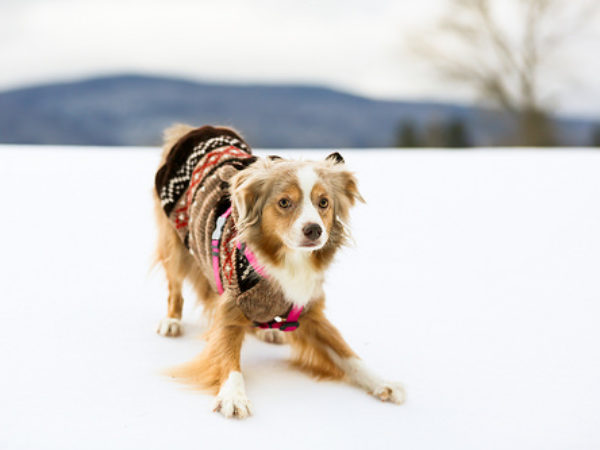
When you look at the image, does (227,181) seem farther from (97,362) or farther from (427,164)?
(427,164)

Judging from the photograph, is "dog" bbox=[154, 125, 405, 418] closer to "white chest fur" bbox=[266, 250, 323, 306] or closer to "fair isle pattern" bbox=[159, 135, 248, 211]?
"white chest fur" bbox=[266, 250, 323, 306]

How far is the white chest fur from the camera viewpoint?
2.28 meters

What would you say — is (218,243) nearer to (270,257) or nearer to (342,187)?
(270,257)

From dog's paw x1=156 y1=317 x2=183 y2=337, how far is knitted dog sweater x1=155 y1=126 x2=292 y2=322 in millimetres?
283

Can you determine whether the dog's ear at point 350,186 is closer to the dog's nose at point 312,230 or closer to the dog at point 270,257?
the dog at point 270,257

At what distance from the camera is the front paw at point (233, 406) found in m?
2.09

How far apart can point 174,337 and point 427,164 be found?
3669 millimetres

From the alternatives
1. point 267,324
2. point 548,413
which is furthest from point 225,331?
point 548,413

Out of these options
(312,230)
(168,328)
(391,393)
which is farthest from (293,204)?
(168,328)

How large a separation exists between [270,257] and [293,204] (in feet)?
0.78

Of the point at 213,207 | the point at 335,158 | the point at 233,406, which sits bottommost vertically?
the point at 233,406

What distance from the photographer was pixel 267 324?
7.86 feet

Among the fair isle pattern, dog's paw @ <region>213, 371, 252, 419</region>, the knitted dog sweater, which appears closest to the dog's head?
the knitted dog sweater

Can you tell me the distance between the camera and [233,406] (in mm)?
2104
